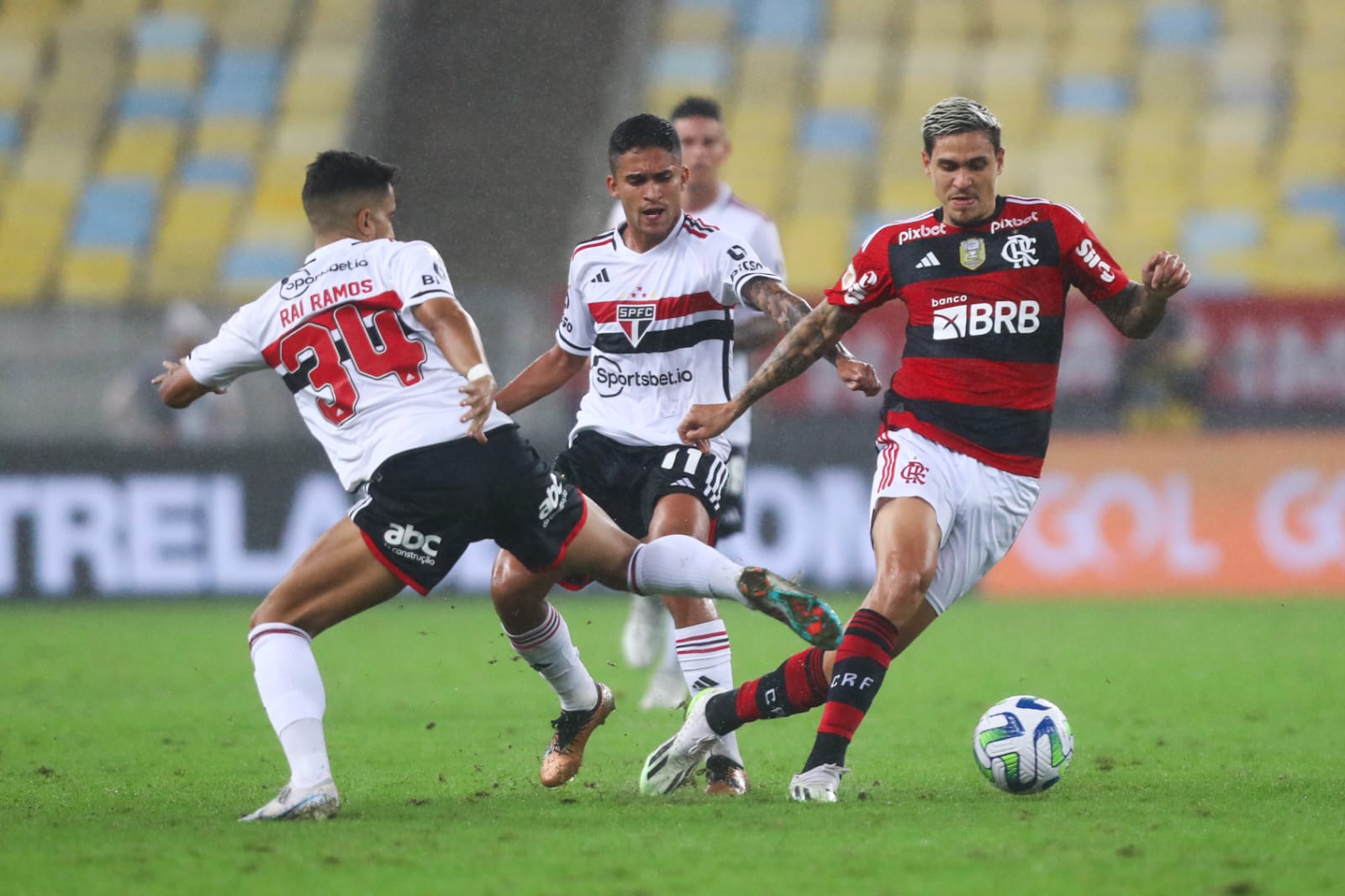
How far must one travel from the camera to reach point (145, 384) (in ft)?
50.7

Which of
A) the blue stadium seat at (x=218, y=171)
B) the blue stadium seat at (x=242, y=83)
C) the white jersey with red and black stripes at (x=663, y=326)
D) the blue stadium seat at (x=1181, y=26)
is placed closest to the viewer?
the white jersey with red and black stripes at (x=663, y=326)

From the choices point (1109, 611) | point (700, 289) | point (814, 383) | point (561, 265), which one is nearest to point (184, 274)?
point (561, 265)

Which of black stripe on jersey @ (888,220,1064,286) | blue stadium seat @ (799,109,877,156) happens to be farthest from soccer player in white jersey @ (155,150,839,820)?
blue stadium seat @ (799,109,877,156)

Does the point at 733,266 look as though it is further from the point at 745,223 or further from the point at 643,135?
the point at 745,223

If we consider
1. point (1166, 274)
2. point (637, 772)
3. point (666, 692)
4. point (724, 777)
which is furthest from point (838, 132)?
point (724, 777)

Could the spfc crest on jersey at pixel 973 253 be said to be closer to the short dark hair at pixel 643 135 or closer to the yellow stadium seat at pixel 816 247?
the short dark hair at pixel 643 135

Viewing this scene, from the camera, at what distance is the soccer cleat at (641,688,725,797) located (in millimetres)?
6141

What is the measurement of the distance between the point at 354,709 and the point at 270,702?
3.37 m

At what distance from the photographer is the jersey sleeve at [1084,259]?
19.9 feet

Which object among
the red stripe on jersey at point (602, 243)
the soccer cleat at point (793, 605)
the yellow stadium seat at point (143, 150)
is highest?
the yellow stadium seat at point (143, 150)

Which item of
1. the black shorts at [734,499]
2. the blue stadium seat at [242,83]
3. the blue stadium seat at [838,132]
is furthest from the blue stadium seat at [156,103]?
the black shorts at [734,499]

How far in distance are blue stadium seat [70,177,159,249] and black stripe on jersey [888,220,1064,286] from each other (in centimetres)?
1529

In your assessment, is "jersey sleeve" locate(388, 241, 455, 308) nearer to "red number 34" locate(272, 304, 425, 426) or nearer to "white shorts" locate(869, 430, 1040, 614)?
"red number 34" locate(272, 304, 425, 426)

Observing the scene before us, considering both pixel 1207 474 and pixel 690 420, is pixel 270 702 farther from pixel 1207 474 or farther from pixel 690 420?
pixel 1207 474
